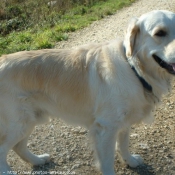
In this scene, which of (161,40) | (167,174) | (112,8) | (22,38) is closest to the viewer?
(161,40)

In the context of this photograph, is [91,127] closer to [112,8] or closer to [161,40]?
[161,40]

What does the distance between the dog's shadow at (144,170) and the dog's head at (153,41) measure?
128cm

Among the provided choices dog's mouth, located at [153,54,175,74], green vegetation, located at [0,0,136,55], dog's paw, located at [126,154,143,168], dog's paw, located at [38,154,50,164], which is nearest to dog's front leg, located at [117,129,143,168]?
dog's paw, located at [126,154,143,168]

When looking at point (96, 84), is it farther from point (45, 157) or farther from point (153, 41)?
point (45, 157)

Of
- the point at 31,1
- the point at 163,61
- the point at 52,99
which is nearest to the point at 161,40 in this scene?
the point at 163,61

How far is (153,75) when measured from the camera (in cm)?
303

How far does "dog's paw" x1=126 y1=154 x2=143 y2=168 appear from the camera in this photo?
360cm

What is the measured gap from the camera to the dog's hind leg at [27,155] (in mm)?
3543

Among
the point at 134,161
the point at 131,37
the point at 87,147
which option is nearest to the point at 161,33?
the point at 131,37

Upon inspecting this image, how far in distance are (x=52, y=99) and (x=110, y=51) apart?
0.80m

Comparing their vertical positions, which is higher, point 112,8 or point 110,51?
point 110,51

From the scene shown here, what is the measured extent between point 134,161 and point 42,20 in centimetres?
875

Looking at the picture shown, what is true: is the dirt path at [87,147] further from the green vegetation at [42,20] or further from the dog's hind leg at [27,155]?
the green vegetation at [42,20]

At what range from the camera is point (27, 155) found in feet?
11.8
